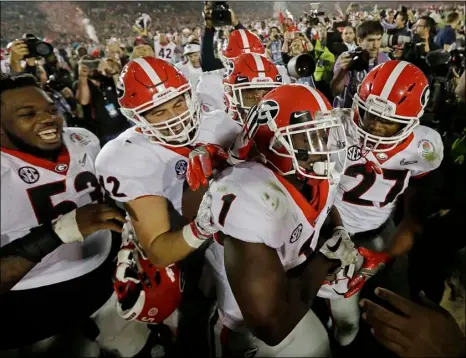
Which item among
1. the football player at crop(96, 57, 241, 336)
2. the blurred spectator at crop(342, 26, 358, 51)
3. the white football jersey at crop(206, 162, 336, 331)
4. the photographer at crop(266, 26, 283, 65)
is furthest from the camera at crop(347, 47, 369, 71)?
the white football jersey at crop(206, 162, 336, 331)

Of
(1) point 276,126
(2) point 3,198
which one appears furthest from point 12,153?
(1) point 276,126

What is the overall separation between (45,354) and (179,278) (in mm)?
622

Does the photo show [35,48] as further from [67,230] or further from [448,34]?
[448,34]

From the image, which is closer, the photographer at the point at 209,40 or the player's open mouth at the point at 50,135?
the player's open mouth at the point at 50,135

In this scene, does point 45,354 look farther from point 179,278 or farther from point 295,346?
point 295,346

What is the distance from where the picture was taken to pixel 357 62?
2.49 metres

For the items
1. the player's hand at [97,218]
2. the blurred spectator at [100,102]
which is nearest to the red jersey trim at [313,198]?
the player's hand at [97,218]

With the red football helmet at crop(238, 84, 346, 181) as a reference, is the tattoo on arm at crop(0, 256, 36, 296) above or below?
below

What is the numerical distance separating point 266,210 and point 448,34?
4908 millimetres

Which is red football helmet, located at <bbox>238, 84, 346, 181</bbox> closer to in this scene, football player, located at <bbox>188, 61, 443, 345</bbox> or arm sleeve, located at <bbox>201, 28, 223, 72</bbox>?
football player, located at <bbox>188, 61, 443, 345</bbox>

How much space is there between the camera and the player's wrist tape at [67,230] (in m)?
1.15

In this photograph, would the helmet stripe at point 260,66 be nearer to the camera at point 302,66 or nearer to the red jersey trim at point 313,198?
the camera at point 302,66

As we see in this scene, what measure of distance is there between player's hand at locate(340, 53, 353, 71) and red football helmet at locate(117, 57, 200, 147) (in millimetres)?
1463

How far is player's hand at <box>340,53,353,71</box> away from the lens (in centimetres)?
254
